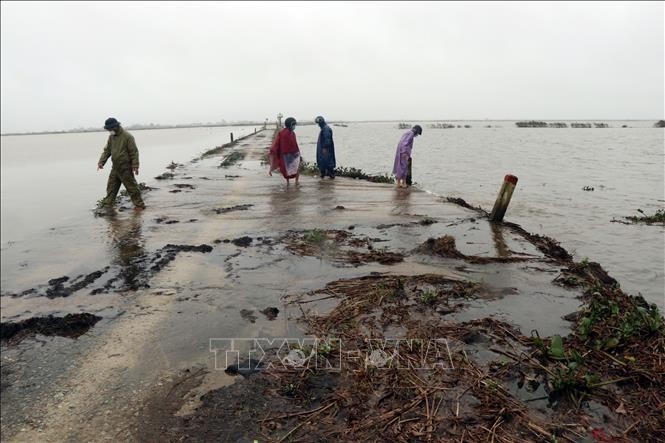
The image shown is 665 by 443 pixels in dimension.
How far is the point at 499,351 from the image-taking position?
3.69 m

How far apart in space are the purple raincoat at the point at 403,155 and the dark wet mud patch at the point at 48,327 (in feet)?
32.2

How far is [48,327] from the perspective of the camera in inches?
171

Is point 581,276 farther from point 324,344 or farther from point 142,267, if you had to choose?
point 142,267

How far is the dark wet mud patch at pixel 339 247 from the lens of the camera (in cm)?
620

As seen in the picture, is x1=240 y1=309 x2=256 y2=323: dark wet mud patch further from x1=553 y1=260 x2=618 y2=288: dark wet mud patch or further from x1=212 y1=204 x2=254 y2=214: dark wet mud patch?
x1=212 y1=204 x2=254 y2=214: dark wet mud patch

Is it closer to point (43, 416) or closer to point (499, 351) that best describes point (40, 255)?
point (43, 416)

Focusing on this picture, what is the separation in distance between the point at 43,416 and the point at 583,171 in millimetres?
23392

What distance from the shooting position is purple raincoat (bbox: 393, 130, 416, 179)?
12320 millimetres

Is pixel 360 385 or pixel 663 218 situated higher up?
pixel 663 218

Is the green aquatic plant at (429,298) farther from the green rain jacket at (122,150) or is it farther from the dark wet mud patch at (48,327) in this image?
the green rain jacket at (122,150)

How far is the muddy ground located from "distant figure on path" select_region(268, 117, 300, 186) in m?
5.99

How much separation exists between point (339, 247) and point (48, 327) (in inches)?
161

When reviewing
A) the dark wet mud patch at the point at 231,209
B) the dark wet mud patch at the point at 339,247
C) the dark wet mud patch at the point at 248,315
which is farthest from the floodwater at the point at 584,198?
the dark wet mud patch at the point at 231,209

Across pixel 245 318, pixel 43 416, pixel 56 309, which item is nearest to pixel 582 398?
pixel 245 318
